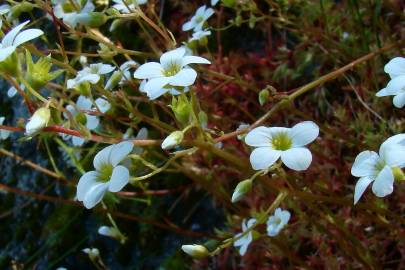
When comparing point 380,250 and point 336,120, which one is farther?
point 336,120

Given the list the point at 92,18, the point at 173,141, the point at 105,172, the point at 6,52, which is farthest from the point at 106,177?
the point at 92,18

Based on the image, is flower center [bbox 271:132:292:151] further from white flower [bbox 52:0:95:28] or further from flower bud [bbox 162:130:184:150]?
white flower [bbox 52:0:95:28]

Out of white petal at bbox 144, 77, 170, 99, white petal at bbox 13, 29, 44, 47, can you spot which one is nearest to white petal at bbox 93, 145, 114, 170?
white petal at bbox 144, 77, 170, 99

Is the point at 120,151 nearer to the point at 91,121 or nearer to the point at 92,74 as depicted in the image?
the point at 92,74

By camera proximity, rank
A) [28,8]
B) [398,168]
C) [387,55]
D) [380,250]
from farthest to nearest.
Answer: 1. [387,55]
2. [380,250]
3. [28,8]
4. [398,168]

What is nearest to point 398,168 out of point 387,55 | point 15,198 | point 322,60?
point 387,55

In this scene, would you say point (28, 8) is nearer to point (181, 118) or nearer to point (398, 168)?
point (181, 118)
